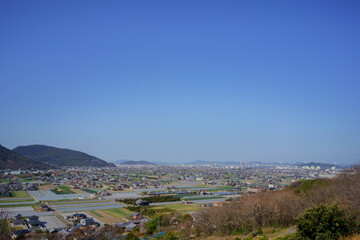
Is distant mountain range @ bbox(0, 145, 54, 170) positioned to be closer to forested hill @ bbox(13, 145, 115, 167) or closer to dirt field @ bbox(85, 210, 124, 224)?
forested hill @ bbox(13, 145, 115, 167)

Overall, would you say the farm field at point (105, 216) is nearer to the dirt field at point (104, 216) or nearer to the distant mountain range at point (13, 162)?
the dirt field at point (104, 216)

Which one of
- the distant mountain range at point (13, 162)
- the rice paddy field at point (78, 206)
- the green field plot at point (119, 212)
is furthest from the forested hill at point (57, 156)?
the green field plot at point (119, 212)

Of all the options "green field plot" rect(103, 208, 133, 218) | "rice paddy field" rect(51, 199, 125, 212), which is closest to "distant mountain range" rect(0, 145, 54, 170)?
"rice paddy field" rect(51, 199, 125, 212)

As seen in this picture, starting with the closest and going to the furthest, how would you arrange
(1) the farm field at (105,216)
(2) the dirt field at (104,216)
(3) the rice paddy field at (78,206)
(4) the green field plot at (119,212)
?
1. (2) the dirt field at (104,216)
2. (1) the farm field at (105,216)
3. (4) the green field plot at (119,212)
4. (3) the rice paddy field at (78,206)

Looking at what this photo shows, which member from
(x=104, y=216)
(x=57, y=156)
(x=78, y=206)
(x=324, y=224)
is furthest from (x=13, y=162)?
(x=324, y=224)

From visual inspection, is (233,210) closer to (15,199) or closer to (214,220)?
(214,220)

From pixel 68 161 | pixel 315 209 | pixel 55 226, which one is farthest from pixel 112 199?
pixel 68 161
